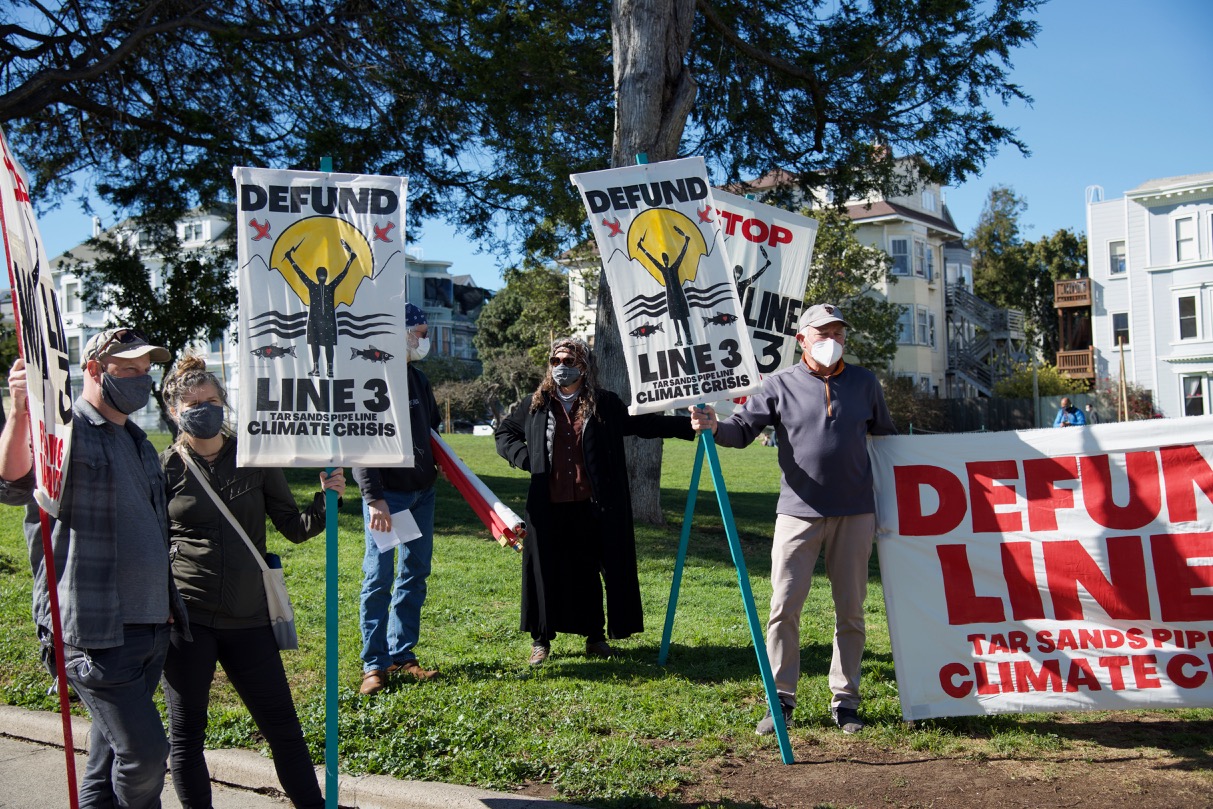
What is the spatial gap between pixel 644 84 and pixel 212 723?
27.1ft

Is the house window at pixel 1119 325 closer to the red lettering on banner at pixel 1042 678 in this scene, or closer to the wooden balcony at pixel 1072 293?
the wooden balcony at pixel 1072 293

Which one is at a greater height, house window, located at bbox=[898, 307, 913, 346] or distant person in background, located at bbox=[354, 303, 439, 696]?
house window, located at bbox=[898, 307, 913, 346]

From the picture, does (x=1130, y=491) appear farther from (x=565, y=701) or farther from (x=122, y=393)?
(x=122, y=393)

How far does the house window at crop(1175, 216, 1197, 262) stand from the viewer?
47750mm

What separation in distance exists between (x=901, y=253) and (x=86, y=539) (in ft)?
177

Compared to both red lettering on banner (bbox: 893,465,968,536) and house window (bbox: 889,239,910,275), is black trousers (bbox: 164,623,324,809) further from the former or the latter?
house window (bbox: 889,239,910,275)

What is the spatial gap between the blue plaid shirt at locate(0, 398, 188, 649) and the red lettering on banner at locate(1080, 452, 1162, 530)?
4.51m

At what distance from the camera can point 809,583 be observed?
17.7ft

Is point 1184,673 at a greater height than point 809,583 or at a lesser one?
lesser

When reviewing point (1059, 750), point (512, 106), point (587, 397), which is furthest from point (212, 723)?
point (512, 106)

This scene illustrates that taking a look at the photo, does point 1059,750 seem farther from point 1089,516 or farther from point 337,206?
point 337,206

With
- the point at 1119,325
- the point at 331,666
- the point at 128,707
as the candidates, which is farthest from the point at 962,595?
the point at 1119,325

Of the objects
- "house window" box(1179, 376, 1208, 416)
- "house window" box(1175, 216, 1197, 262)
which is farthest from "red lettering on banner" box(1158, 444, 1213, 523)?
"house window" box(1175, 216, 1197, 262)

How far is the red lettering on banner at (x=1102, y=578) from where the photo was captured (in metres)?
5.29
